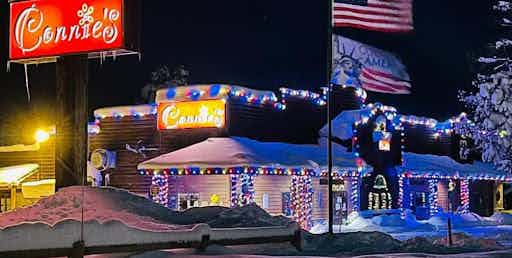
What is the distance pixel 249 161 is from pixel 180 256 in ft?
55.1

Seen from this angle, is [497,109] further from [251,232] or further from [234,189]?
[251,232]

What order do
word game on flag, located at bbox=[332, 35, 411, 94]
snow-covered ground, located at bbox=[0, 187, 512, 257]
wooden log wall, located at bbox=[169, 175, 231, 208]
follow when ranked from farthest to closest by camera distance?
word game on flag, located at bbox=[332, 35, 411, 94], wooden log wall, located at bbox=[169, 175, 231, 208], snow-covered ground, located at bbox=[0, 187, 512, 257]

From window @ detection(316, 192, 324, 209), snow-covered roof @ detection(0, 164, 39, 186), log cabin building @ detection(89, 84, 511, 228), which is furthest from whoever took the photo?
window @ detection(316, 192, 324, 209)

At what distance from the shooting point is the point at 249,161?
34.2 metres

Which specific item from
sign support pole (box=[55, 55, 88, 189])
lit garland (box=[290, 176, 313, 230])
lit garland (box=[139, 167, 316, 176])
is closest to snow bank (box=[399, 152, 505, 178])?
lit garland (box=[290, 176, 313, 230])

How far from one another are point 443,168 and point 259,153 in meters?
17.4

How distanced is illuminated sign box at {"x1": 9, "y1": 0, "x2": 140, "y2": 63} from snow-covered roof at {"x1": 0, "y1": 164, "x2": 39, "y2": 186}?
16.4 meters

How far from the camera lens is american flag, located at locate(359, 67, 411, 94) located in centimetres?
3984

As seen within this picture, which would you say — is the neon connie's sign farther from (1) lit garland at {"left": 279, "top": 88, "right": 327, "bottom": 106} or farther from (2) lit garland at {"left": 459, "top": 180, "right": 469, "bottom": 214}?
(2) lit garland at {"left": 459, "top": 180, "right": 469, "bottom": 214}

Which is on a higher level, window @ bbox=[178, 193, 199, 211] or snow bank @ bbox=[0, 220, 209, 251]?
snow bank @ bbox=[0, 220, 209, 251]

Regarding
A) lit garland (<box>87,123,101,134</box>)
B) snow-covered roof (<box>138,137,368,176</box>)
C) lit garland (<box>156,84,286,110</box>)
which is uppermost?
lit garland (<box>156,84,286,110</box>)

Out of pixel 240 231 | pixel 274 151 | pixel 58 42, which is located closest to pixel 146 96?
pixel 274 151

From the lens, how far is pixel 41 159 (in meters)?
43.2

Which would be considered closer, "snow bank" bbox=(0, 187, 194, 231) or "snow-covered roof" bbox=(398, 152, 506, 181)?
"snow bank" bbox=(0, 187, 194, 231)
